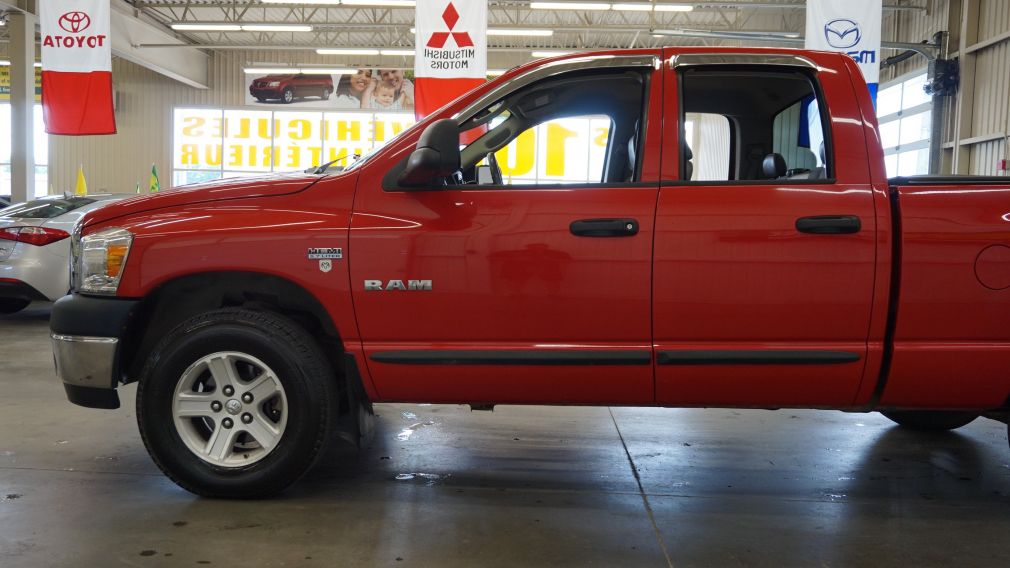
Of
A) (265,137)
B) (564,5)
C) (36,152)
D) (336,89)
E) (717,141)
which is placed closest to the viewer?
(717,141)

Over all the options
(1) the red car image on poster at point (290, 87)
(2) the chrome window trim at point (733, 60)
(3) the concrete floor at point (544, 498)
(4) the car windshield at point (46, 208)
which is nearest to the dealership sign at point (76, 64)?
(4) the car windshield at point (46, 208)

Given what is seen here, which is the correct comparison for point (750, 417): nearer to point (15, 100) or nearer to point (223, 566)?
point (223, 566)

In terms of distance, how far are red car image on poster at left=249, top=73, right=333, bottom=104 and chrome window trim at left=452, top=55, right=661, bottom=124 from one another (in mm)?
25324

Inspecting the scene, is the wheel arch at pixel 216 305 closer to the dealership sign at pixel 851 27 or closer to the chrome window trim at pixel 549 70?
the chrome window trim at pixel 549 70

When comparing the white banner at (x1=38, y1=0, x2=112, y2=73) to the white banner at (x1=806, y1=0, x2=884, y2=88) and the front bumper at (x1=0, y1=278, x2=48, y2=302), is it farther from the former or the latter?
the white banner at (x1=806, y1=0, x2=884, y2=88)

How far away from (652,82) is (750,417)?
2634mm

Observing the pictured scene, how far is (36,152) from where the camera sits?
29078 mm

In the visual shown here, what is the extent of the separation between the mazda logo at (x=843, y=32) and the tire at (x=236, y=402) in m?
10.6

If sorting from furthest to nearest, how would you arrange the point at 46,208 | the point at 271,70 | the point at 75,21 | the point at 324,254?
the point at 271,70
the point at 75,21
the point at 46,208
the point at 324,254

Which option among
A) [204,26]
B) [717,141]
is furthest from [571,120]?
[204,26]

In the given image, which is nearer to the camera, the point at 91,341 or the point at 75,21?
the point at 91,341

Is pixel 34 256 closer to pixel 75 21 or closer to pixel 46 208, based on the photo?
pixel 46 208

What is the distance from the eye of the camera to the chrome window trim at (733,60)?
11.7ft

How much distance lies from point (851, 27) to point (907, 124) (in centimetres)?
955
